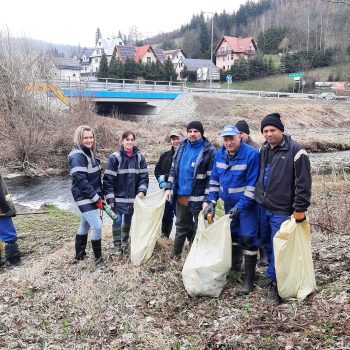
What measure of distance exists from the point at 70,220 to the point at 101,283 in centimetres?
481

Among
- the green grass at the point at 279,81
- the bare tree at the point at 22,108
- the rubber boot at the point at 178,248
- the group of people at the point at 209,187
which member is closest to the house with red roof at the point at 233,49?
the green grass at the point at 279,81

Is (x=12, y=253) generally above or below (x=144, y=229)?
below

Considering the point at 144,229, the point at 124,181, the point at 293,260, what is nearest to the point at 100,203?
the point at 124,181

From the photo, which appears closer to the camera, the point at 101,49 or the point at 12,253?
the point at 12,253

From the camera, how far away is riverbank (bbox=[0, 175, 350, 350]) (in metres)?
3.64

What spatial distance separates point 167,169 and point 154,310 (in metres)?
2.44

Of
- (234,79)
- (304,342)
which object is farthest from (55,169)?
(234,79)

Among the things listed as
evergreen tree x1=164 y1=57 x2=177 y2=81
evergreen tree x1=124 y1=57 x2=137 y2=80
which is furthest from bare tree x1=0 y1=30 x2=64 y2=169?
evergreen tree x1=164 y1=57 x2=177 y2=81

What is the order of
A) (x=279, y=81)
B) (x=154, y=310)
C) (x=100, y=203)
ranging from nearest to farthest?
(x=154, y=310), (x=100, y=203), (x=279, y=81)

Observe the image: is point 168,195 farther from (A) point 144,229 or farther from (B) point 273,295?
(B) point 273,295

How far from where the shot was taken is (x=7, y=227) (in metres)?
6.14

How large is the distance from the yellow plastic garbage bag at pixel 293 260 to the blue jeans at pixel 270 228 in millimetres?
186

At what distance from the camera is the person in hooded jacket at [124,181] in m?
5.54

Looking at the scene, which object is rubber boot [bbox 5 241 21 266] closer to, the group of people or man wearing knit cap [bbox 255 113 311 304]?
the group of people
